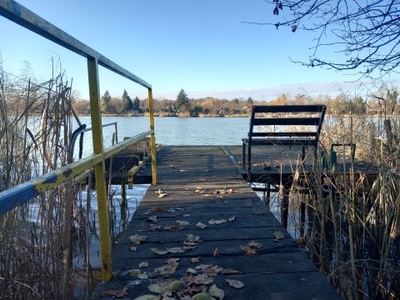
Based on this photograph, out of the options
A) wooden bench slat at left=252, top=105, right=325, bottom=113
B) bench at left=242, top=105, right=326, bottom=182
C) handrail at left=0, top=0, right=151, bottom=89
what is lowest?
bench at left=242, top=105, right=326, bottom=182

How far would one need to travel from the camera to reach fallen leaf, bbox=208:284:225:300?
1634 millimetres

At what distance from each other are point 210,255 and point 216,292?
0.49m

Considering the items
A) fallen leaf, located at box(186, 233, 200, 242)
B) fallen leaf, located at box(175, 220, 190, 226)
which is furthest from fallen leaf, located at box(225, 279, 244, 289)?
fallen leaf, located at box(175, 220, 190, 226)

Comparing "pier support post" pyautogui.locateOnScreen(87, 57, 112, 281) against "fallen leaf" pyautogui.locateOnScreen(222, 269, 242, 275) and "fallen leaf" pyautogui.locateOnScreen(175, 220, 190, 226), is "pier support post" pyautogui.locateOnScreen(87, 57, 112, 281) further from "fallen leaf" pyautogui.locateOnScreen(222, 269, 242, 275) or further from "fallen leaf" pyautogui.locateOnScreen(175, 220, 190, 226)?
"fallen leaf" pyautogui.locateOnScreen(175, 220, 190, 226)

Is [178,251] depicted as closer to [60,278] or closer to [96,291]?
[96,291]

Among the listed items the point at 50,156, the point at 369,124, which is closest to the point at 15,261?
the point at 50,156

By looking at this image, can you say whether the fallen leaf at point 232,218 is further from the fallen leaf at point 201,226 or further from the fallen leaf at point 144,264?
the fallen leaf at point 144,264

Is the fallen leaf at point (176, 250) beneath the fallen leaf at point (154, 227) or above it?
above

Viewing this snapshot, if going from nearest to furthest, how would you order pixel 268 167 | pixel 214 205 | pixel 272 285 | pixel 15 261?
1. pixel 272 285
2. pixel 15 261
3. pixel 214 205
4. pixel 268 167

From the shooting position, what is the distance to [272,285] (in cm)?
176

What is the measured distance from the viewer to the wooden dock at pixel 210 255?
67.5 inches

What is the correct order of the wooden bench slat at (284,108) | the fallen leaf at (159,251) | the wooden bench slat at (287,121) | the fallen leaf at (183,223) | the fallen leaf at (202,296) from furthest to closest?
the wooden bench slat at (287,121) → the wooden bench slat at (284,108) → the fallen leaf at (183,223) → the fallen leaf at (159,251) → the fallen leaf at (202,296)

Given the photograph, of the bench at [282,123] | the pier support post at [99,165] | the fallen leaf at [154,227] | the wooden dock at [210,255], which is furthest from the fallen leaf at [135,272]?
the bench at [282,123]

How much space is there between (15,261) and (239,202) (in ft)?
5.99
